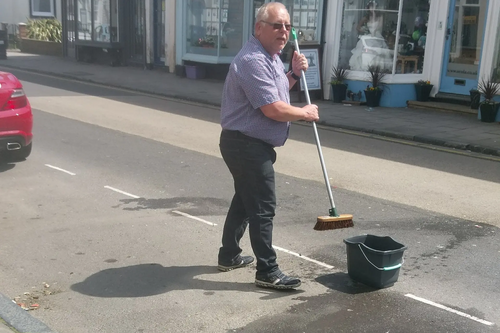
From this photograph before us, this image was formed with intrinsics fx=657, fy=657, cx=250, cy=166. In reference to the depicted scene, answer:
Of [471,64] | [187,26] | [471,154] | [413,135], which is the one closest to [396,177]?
[471,154]

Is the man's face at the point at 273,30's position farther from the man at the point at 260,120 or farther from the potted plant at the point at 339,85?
the potted plant at the point at 339,85

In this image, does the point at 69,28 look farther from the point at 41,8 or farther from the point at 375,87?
the point at 375,87

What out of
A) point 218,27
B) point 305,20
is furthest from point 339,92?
point 218,27

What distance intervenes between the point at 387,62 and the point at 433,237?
9.98 metres

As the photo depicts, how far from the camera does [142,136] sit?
37.0ft

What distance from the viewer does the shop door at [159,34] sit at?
23.8m

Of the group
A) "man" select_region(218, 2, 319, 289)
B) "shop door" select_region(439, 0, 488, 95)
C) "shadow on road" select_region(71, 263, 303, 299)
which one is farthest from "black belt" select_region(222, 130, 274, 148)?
"shop door" select_region(439, 0, 488, 95)

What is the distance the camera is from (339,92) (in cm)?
1603

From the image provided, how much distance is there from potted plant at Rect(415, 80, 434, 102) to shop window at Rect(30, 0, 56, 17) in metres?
24.4

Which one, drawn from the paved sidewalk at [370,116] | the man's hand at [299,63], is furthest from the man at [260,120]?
the paved sidewalk at [370,116]

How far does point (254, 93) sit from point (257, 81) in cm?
9

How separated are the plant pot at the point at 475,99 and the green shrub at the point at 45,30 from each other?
21.4m

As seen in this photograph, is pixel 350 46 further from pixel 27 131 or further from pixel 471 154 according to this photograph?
pixel 27 131

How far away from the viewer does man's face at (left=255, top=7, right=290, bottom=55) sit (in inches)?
186
